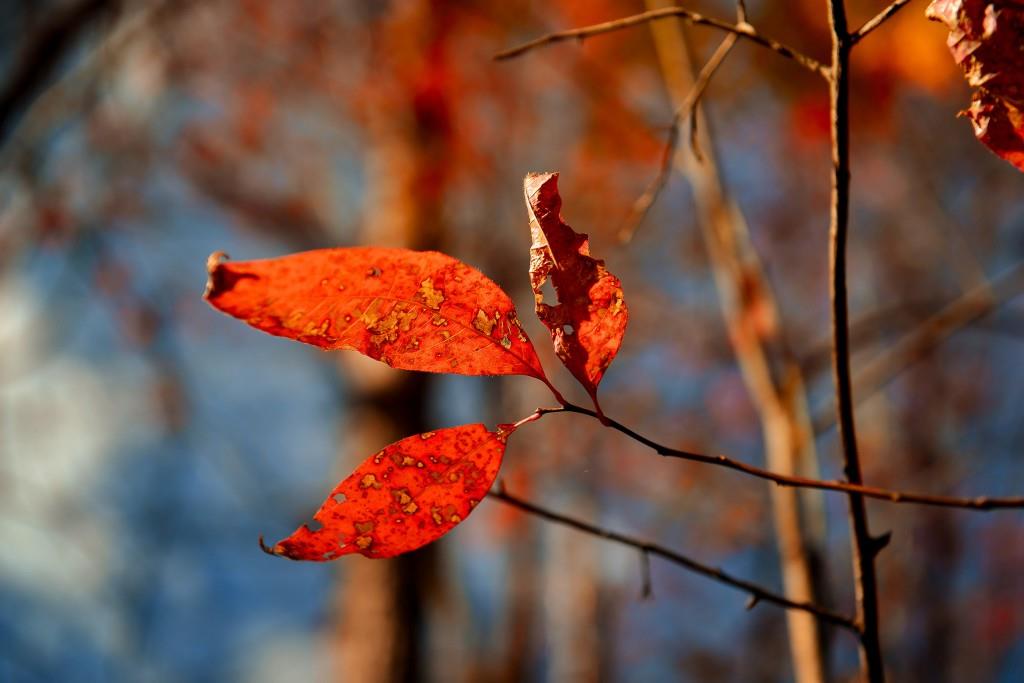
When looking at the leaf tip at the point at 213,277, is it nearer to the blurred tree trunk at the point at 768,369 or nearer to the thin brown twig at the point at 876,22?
the thin brown twig at the point at 876,22

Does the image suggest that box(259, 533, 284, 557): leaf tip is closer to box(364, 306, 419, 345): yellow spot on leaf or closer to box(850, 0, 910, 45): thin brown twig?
box(364, 306, 419, 345): yellow spot on leaf

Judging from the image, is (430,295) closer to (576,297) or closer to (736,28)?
(576,297)

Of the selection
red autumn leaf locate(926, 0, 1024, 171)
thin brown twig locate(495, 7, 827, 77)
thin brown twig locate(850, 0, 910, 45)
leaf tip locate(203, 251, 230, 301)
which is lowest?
leaf tip locate(203, 251, 230, 301)

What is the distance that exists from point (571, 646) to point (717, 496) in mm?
2337

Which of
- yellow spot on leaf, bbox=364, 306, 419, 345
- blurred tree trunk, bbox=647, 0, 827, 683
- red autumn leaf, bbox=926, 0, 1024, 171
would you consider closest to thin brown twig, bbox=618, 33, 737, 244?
red autumn leaf, bbox=926, 0, 1024, 171

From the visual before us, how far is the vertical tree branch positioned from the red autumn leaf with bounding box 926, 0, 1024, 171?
0.05 meters

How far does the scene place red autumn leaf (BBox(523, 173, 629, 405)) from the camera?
0.39 m

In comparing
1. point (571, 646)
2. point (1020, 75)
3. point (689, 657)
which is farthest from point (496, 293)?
point (689, 657)

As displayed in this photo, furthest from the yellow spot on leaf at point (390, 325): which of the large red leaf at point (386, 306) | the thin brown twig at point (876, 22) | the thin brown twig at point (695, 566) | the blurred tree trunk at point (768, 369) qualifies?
the blurred tree trunk at point (768, 369)

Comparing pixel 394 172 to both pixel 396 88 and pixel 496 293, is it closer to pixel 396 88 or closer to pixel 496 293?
pixel 396 88

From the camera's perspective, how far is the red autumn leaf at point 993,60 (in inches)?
14.1

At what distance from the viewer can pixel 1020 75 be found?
362mm

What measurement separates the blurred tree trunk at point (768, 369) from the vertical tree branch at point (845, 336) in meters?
0.44

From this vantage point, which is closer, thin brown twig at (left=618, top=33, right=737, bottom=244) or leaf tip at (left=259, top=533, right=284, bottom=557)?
leaf tip at (left=259, top=533, right=284, bottom=557)
